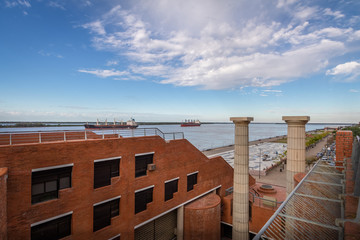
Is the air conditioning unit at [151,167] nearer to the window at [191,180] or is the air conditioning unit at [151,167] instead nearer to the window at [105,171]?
the window at [105,171]

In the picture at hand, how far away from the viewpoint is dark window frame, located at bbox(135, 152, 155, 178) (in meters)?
15.2

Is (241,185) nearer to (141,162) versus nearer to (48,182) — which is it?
(141,162)

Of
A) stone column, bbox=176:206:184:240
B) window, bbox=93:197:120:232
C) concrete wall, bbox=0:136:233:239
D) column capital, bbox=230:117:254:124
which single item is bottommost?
stone column, bbox=176:206:184:240

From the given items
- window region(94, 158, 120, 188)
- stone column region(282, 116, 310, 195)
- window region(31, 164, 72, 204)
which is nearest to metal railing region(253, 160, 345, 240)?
stone column region(282, 116, 310, 195)

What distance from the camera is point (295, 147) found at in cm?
1537

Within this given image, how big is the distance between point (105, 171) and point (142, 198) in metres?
3.87

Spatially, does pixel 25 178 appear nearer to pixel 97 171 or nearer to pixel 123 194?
pixel 97 171

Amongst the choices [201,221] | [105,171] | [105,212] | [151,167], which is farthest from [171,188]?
[105,171]

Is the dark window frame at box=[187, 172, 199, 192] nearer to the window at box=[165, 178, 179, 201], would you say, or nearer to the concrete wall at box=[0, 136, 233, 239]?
the concrete wall at box=[0, 136, 233, 239]

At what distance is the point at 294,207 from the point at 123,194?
11.0 meters

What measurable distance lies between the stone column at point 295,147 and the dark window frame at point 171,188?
30.0 feet

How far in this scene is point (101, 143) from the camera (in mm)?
13000

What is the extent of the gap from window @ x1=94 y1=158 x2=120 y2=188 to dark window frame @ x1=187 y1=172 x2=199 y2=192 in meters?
7.70

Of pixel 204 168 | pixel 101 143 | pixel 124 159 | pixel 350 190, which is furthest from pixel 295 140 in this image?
pixel 101 143
